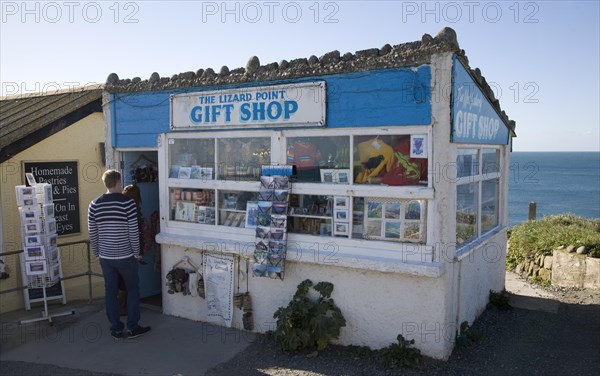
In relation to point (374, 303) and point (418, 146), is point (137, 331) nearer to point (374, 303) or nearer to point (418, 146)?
point (374, 303)

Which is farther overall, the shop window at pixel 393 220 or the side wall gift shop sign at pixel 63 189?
the side wall gift shop sign at pixel 63 189

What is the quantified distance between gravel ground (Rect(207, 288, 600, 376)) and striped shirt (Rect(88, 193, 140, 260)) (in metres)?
1.85

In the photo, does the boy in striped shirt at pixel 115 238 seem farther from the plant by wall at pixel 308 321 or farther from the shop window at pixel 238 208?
the plant by wall at pixel 308 321

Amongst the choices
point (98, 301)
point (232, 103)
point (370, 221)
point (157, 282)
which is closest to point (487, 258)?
point (370, 221)

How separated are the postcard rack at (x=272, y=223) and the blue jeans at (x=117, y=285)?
152 centimetres

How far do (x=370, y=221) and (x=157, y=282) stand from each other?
4.28 m

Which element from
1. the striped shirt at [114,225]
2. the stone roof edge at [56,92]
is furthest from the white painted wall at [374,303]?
the stone roof edge at [56,92]

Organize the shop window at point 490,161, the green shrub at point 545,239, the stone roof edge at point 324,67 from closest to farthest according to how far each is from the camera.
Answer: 1. the stone roof edge at point 324,67
2. the shop window at point 490,161
3. the green shrub at point 545,239

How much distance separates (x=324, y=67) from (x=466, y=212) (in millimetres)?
2643

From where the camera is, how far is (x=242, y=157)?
6758mm

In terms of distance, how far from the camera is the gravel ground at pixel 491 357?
551 cm

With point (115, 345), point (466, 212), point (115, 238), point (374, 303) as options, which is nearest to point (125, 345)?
point (115, 345)

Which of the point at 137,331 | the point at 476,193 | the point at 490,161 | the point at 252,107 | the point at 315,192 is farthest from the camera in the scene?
the point at 490,161

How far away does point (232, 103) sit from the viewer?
6645 mm
